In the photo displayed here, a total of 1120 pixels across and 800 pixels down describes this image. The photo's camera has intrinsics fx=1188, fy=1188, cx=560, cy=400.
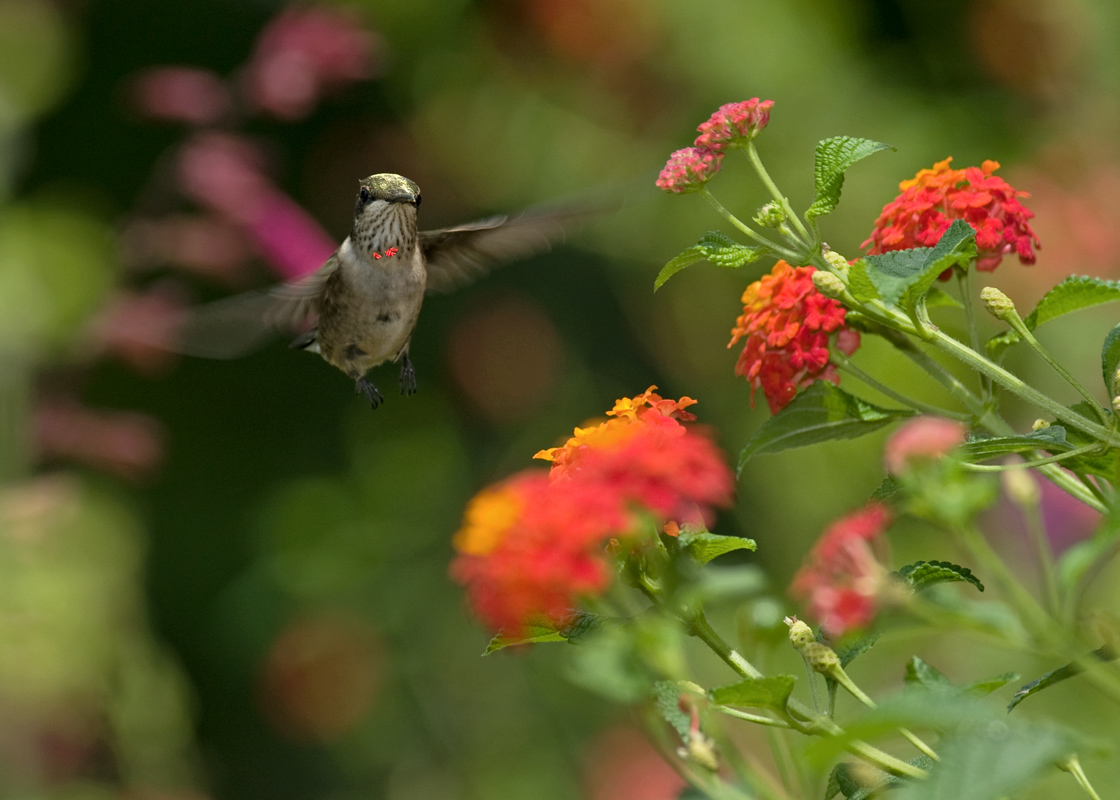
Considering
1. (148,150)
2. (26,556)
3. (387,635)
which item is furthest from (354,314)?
(148,150)

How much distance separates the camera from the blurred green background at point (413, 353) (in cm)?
244

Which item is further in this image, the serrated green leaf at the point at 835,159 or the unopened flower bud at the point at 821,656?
the serrated green leaf at the point at 835,159

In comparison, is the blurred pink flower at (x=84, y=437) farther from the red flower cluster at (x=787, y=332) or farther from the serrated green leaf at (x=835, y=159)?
the serrated green leaf at (x=835, y=159)

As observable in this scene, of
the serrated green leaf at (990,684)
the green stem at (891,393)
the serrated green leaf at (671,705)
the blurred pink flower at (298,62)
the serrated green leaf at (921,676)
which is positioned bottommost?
the blurred pink flower at (298,62)

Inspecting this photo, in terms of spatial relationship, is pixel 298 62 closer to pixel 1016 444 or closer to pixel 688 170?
pixel 688 170

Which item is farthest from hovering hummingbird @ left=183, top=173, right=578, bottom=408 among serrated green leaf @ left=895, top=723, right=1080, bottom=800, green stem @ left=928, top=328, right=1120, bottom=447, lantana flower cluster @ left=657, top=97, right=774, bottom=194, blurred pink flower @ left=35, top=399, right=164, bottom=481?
serrated green leaf @ left=895, top=723, right=1080, bottom=800

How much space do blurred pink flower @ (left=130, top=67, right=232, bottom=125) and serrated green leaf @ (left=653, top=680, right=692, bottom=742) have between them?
1963 mm

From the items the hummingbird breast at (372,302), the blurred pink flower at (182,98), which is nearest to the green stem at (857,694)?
the hummingbird breast at (372,302)

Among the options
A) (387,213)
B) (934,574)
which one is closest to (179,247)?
(387,213)

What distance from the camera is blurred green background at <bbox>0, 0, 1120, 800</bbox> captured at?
244 cm

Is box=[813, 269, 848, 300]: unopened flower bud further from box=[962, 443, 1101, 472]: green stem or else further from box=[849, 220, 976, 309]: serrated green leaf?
box=[962, 443, 1101, 472]: green stem

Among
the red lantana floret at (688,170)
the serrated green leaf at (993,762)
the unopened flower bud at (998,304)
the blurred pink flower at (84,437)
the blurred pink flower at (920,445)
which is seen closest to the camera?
the serrated green leaf at (993,762)

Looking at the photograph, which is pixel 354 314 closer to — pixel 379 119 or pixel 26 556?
pixel 26 556

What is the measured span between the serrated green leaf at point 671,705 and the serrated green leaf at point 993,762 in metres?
0.21
